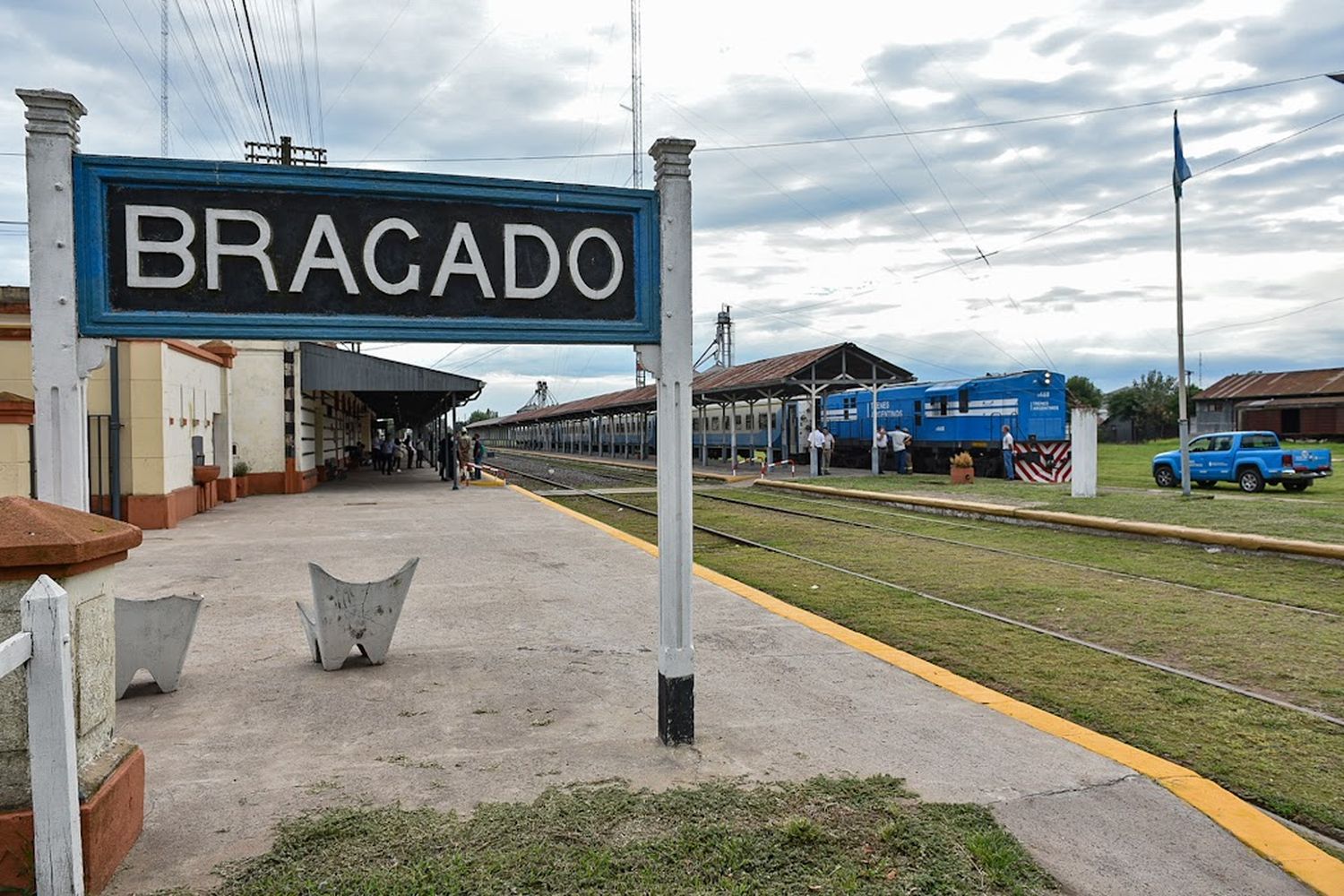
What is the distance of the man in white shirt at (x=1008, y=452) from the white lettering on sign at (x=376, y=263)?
2382 cm

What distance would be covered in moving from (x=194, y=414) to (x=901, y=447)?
2058 centimetres

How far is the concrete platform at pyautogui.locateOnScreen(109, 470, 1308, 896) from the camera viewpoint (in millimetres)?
3625

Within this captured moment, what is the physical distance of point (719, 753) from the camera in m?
4.51

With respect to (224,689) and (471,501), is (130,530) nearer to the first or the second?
(224,689)

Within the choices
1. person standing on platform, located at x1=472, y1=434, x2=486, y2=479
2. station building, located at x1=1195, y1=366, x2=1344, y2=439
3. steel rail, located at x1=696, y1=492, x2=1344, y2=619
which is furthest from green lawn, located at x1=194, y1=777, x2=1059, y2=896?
station building, located at x1=1195, y1=366, x2=1344, y2=439

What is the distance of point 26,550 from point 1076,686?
570cm

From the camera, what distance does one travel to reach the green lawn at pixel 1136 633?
4.77 meters

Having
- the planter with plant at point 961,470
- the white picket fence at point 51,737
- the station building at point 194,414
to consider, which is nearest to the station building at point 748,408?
the planter with plant at point 961,470

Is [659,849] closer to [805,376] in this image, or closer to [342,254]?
[342,254]

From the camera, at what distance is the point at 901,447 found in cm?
2970

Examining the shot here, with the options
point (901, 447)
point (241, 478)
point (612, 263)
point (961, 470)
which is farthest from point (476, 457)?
point (612, 263)

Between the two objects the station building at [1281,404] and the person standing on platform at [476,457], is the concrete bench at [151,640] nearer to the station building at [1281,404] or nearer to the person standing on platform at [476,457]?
the person standing on platform at [476,457]

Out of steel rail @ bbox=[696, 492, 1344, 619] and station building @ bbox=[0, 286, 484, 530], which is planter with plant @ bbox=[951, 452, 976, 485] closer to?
steel rail @ bbox=[696, 492, 1344, 619]

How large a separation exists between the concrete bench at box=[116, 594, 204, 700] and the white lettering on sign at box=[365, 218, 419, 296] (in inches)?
107
